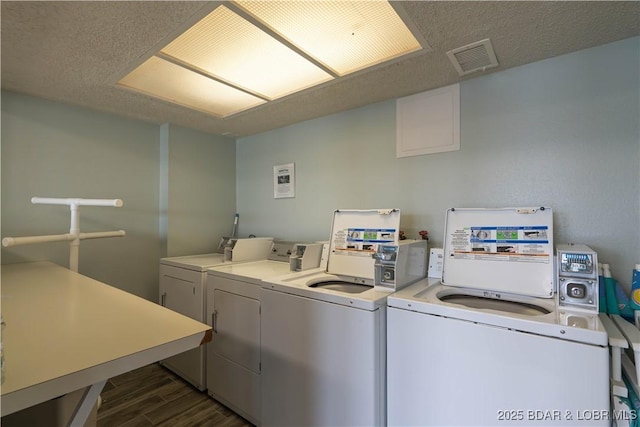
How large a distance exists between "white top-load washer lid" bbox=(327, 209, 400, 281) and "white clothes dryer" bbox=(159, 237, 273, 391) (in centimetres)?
88

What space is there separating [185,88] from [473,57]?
1.92 metres

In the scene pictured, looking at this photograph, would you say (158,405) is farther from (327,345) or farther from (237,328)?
(327,345)

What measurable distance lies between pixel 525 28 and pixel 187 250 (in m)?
3.10

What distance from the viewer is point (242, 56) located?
1.68m

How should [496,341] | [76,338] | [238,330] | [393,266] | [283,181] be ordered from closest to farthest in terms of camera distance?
[76,338] < [496,341] < [393,266] < [238,330] < [283,181]

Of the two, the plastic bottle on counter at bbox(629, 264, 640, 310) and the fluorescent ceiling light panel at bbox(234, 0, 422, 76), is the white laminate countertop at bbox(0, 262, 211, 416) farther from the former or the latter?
the plastic bottle on counter at bbox(629, 264, 640, 310)

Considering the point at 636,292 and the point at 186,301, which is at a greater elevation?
the point at 636,292

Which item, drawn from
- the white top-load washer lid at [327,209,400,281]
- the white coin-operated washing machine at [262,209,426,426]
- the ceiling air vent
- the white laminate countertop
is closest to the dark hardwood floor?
the white coin-operated washing machine at [262,209,426,426]

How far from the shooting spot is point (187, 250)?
2953mm

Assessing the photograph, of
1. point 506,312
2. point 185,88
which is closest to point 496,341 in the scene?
point 506,312

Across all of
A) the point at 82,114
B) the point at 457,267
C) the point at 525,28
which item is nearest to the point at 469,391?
the point at 457,267

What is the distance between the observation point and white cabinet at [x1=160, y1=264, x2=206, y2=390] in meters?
2.26

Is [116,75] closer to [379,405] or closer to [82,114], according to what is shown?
[82,114]

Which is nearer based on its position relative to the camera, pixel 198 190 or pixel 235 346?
pixel 235 346
